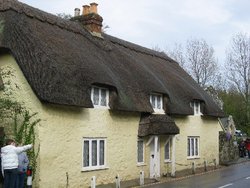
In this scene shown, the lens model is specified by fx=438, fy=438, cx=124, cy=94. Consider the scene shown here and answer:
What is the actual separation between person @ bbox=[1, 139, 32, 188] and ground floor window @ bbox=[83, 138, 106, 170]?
14.2 ft

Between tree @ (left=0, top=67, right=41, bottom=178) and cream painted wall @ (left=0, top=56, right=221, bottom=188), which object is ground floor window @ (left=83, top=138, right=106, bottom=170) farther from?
tree @ (left=0, top=67, right=41, bottom=178)

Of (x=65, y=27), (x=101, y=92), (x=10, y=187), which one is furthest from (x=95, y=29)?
(x=10, y=187)

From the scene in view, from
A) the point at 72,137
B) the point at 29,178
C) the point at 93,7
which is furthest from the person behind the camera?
the point at 93,7

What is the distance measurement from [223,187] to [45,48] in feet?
30.5

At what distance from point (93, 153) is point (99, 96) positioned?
2491 millimetres

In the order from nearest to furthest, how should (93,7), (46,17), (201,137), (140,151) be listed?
(46,17), (140,151), (93,7), (201,137)

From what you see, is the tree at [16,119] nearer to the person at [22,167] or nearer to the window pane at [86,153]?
the person at [22,167]

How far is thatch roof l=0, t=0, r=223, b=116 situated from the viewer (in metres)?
16.4

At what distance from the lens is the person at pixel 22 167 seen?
14549 millimetres

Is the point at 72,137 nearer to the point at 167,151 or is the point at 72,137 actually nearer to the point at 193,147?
the point at 167,151

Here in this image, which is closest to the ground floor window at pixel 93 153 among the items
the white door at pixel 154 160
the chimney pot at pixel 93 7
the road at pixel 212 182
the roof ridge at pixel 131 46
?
the road at pixel 212 182

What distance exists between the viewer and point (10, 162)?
14180mm

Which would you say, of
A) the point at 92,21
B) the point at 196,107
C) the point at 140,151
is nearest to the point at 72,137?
the point at 140,151

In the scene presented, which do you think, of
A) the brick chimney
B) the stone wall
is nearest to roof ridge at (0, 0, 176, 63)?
the brick chimney
